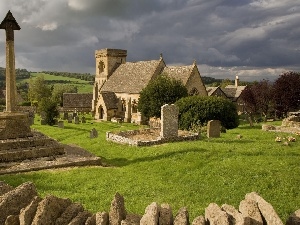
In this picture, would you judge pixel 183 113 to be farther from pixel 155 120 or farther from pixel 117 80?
pixel 117 80

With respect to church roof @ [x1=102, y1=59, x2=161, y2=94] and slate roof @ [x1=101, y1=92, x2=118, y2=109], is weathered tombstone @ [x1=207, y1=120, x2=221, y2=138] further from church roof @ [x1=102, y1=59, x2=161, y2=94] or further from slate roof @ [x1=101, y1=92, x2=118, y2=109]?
slate roof @ [x1=101, y1=92, x2=118, y2=109]

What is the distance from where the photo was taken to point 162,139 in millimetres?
22219

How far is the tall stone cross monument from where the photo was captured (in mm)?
21031

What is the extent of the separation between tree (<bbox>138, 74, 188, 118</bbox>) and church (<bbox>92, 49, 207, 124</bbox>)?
Answer: 4.50 meters

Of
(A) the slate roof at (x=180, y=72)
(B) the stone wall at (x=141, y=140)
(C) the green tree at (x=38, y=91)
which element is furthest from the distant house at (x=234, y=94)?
(B) the stone wall at (x=141, y=140)

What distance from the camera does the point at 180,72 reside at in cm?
4594

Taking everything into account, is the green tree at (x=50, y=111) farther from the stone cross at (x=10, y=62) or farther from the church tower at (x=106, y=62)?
the stone cross at (x=10, y=62)

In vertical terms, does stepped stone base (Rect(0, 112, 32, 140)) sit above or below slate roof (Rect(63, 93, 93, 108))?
below

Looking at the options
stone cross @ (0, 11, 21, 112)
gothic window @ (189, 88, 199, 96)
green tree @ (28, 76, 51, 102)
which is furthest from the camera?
green tree @ (28, 76, 51, 102)

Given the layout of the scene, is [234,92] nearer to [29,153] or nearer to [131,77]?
[131,77]

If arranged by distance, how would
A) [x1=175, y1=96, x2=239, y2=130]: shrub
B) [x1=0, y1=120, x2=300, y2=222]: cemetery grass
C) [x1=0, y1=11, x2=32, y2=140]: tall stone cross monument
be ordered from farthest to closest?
[x1=175, y1=96, x2=239, y2=130]: shrub
[x1=0, y1=11, x2=32, y2=140]: tall stone cross monument
[x1=0, y1=120, x2=300, y2=222]: cemetery grass

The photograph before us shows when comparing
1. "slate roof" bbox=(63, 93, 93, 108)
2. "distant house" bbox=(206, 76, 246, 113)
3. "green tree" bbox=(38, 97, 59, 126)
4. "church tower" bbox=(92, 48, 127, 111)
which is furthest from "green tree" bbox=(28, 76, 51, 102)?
"distant house" bbox=(206, 76, 246, 113)

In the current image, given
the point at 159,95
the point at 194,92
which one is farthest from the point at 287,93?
the point at 159,95

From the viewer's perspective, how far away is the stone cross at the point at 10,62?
69.8 ft
